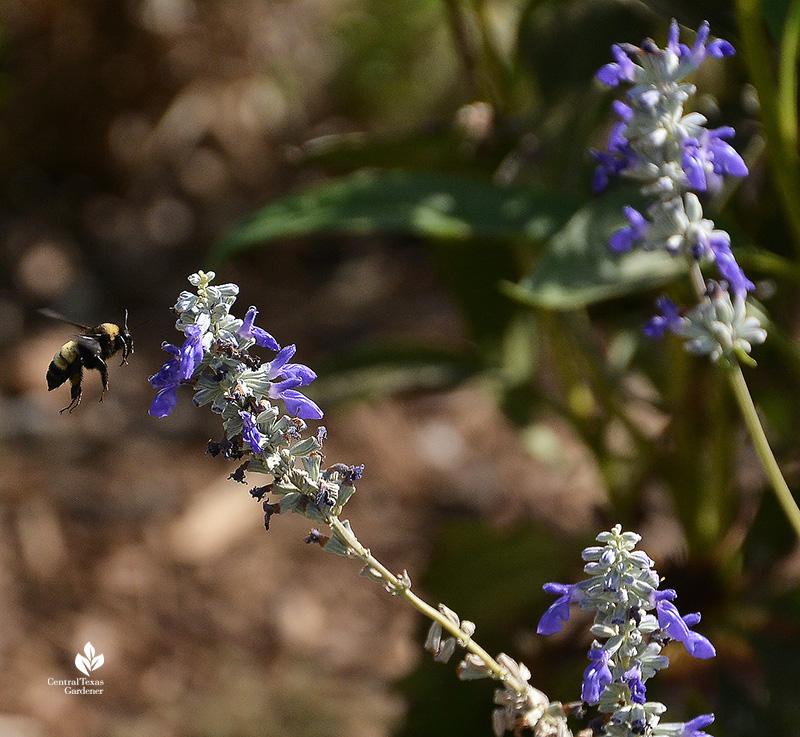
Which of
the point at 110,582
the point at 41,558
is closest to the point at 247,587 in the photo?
the point at 110,582

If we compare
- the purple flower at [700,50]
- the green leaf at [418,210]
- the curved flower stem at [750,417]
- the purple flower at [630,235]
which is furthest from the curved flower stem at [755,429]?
the green leaf at [418,210]

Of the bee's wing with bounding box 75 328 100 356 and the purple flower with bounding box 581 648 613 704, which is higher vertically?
the bee's wing with bounding box 75 328 100 356

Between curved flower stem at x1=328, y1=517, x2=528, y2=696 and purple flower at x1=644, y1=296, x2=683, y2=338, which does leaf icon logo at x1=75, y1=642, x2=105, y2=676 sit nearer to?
curved flower stem at x1=328, y1=517, x2=528, y2=696

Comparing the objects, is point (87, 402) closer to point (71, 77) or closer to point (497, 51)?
point (71, 77)

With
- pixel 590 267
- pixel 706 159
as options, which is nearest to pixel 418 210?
pixel 590 267

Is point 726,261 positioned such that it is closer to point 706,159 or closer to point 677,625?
point 706,159

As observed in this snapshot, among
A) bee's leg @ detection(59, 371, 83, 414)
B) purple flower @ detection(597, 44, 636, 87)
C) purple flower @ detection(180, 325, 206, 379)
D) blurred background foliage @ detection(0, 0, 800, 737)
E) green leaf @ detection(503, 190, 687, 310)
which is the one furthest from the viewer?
blurred background foliage @ detection(0, 0, 800, 737)

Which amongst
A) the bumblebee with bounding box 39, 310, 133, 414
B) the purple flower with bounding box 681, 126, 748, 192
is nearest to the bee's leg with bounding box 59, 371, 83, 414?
the bumblebee with bounding box 39, 310, 133, 414

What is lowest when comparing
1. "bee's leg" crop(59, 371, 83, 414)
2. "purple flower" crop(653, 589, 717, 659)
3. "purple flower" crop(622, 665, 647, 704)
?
"purple flower" crop(622, 665, 647, 704)
